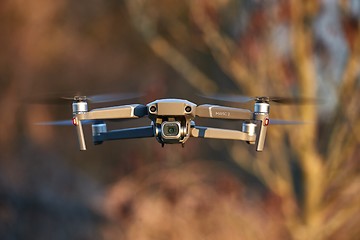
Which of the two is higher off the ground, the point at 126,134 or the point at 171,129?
A: the point at 171,129

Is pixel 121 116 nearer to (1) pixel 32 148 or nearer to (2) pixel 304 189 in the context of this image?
(2) pixel 304 189

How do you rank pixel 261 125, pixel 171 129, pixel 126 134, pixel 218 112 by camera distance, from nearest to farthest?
pixel 171 129, pixel 218 112, pixel 261 125, pixel 126 134

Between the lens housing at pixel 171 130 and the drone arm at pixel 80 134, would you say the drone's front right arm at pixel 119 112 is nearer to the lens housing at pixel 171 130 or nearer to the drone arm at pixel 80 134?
the drone arm at pixel 80 134

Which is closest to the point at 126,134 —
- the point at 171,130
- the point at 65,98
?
the point at 65,98

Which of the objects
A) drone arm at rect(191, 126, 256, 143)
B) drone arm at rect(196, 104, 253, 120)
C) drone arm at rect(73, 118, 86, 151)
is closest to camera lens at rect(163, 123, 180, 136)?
drone arm at rect(196, 104, 253, 120)

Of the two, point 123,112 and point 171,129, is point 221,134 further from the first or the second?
point 123,112

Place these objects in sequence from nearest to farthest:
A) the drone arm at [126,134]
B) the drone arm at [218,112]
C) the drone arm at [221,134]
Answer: the drone arm at [218,112] → the drone arm at [221,134] → the drone arm at [126,134]

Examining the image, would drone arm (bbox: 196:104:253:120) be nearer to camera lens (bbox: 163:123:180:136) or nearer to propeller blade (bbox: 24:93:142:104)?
camera lens (bbox: 163:123:180:136)

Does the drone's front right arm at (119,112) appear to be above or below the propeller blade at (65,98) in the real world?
below

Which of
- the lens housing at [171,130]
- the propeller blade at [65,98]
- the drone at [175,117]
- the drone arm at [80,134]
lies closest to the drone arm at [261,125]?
the drone at [175,117]
